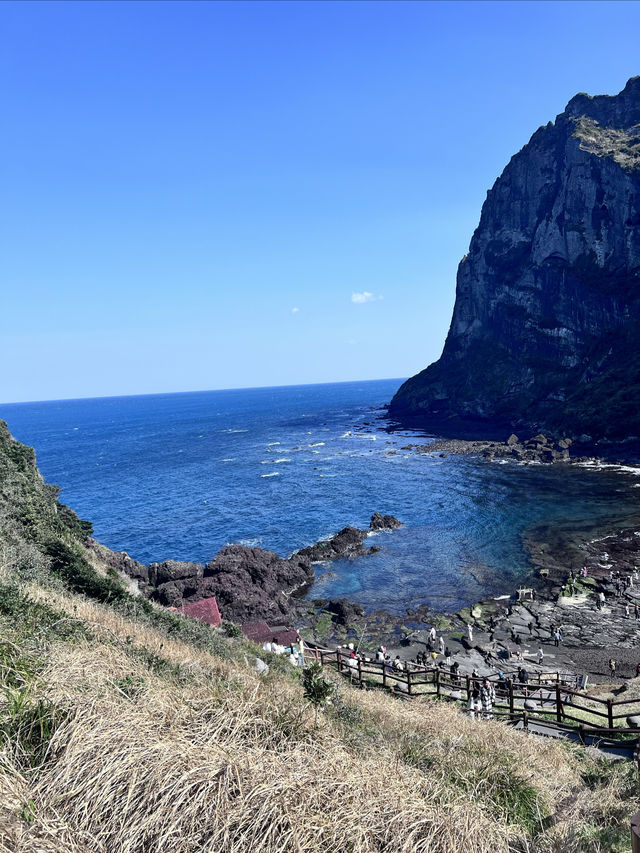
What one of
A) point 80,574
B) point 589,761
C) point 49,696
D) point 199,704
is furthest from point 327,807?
point 80,574

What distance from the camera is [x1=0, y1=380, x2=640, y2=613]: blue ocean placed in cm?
3653

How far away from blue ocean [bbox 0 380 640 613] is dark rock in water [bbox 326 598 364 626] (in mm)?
1596

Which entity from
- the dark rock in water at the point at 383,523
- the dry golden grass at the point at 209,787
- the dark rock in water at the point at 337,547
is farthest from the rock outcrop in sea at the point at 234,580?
the dry golden grass at the point at 209,787

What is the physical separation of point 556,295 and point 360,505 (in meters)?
73.3

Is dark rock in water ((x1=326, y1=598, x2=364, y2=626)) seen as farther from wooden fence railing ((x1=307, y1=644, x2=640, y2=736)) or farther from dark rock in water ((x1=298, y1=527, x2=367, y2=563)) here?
dark rock in water ((x1=298, y1=527, x2=367, y2=563))

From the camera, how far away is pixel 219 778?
12.7ft

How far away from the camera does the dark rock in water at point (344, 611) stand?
99.1 feet

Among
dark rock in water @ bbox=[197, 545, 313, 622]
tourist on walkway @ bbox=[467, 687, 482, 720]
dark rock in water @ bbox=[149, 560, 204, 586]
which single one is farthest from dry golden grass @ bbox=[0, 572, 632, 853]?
dark rock in water @ bbox=[149, 560, 204, 586]

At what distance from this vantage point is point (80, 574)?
16.8 meters

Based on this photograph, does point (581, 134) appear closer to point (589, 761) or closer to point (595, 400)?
point (595, 400)

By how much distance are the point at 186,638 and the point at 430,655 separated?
15.5 meters

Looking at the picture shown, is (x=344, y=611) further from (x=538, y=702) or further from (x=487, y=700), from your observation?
(x=487, y=700)

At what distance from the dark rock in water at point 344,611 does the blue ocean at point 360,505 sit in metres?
1.60

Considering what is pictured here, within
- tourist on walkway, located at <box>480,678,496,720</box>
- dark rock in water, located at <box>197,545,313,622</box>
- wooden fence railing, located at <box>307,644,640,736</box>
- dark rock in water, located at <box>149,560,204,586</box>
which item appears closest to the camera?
wooden fence railing, located at <box>307,644,640,736</box>
